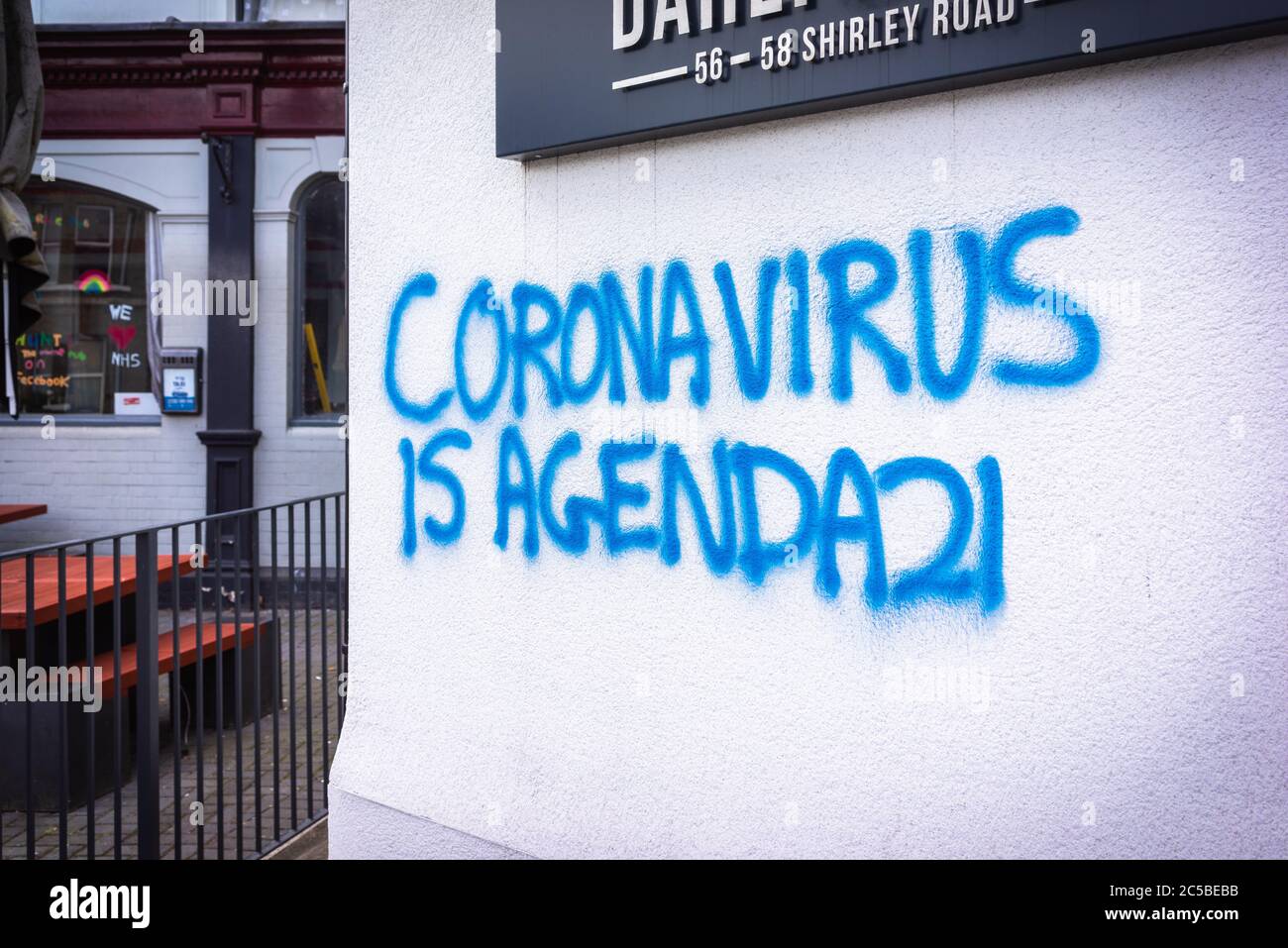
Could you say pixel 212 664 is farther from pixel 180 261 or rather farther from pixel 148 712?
pixel 180 261

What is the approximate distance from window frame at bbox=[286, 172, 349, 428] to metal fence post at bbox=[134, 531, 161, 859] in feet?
20.5

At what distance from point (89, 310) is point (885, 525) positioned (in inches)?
375

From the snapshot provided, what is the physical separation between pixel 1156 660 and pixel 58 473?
1002 centimetres

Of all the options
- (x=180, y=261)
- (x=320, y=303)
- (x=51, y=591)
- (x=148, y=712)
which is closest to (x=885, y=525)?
(x=148, y=712)

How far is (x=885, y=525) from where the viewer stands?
3.14 m

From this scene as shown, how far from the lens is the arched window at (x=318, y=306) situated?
1036 cm

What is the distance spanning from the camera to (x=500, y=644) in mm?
3914

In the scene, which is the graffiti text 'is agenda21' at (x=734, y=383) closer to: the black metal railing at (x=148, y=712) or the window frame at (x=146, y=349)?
the black metal railing at (x=148, y=712)

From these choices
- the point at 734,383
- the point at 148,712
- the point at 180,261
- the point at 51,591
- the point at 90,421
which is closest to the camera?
the point at 734,383

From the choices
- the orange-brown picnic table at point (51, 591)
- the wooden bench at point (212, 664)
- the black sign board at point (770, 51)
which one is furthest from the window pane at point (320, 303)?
the black sign board at point (770, 51)

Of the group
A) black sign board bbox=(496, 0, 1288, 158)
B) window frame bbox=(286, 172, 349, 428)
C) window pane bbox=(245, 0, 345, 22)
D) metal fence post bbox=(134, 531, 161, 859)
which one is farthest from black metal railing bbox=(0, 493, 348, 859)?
window pane bbox=(245, 0, 345, 22)

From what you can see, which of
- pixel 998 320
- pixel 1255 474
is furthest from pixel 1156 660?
pixel 998 320

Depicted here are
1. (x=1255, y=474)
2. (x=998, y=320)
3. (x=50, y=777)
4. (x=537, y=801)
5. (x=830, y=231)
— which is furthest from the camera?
(x=50, y=777)
